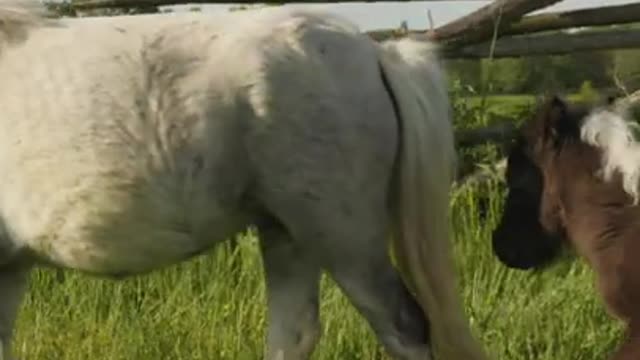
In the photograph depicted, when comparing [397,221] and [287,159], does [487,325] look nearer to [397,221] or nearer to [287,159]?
[397,221]

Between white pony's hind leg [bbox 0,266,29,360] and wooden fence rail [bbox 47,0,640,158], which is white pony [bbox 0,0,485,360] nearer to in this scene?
white pony's hind leg [bbox 0,266,29,360]

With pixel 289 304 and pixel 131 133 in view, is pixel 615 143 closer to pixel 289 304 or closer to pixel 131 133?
pixel 289 304

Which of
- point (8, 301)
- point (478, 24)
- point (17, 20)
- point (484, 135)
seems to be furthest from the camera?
point (484, 135)

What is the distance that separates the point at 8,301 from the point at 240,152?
1300mm

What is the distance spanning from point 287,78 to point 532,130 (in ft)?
3.12

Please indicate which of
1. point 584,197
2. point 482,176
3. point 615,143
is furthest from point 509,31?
point 615,143

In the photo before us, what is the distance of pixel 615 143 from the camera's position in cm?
491

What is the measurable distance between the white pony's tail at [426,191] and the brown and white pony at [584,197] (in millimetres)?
313

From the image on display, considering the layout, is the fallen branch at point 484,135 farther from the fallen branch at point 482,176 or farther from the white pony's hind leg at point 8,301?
the white pony's hind leg at point 8,301

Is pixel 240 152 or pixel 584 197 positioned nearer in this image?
pixel 240 152

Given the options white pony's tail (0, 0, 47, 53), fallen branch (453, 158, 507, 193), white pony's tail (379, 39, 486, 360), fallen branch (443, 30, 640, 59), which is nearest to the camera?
white pony's tail (379, 39, 486, 360)

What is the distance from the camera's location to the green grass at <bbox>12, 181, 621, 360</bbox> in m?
6.21

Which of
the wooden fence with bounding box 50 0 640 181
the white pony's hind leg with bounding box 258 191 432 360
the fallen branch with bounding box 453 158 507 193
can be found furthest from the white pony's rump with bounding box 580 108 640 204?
the wooden fence with bounding box 50 0 640 181

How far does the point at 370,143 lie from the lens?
500 cm
